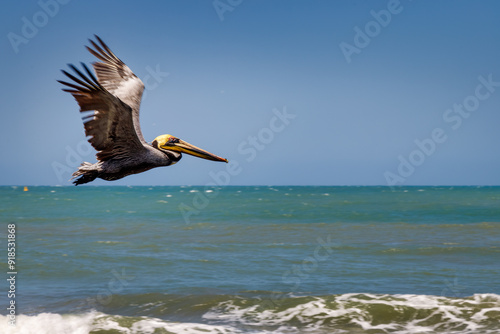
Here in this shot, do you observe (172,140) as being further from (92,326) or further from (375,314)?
(375,314)

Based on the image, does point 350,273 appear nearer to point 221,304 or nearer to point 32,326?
point 221,304

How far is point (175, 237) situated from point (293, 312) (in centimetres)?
1030

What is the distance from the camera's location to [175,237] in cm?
1856

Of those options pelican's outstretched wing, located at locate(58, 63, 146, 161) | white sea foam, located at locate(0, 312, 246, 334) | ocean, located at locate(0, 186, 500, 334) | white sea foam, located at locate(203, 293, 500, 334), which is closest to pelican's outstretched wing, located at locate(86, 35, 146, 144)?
pelican's outstretched wing, located at locate(58, 63, 146, 161)

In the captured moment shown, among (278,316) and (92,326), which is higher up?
(278,316)

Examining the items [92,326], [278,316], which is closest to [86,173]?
[92,326]

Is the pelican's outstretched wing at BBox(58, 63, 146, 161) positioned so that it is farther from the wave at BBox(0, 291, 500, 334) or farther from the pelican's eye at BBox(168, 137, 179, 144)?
the wave at BBox(0, 291, 500, 334)

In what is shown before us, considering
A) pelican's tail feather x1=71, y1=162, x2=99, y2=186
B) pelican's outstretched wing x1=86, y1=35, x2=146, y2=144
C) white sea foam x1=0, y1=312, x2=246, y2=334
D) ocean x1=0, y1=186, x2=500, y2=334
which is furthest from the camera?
ocean x1=0, y1=186, x2=500, y2=334

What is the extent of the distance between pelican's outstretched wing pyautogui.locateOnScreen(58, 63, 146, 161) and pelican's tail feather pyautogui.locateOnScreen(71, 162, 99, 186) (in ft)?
0.35

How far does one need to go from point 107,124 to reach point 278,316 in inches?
240

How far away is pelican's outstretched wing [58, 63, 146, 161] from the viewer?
3.07 meters

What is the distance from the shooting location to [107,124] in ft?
10.5

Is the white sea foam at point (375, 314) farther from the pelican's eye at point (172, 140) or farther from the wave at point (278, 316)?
the pelican's eye at point (172, 140)

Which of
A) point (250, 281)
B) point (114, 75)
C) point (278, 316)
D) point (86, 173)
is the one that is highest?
point (114, 75)
